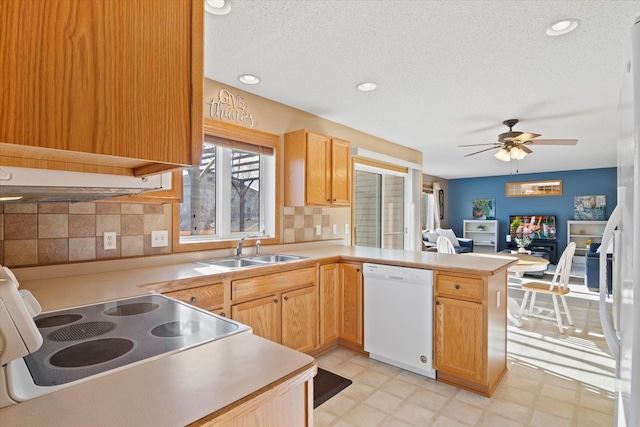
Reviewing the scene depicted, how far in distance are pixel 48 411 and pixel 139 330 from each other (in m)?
0.44

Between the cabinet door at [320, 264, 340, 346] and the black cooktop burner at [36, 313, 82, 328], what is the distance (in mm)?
1899

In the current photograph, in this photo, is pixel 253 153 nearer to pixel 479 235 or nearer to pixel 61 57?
pixel 61 57

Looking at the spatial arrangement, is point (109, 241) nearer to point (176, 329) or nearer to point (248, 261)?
point (248, 261)

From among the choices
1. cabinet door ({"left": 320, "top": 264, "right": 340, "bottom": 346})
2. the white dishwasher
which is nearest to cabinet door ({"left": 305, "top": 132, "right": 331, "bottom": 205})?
cabinet door ({"left": 320, "top": 264, "right": 340, "bottom": 346})

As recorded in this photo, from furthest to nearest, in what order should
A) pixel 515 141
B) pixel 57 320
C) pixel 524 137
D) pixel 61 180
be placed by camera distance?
pixel 515 141, pixel 524 137, pixel 57 320, pixel 61 180

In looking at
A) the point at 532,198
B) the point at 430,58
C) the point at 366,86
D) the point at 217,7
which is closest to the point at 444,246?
the point at 366,86

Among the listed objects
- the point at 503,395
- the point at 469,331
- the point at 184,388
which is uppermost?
the point at 184,388

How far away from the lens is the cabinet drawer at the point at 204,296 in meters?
1.88

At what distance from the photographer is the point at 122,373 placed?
2.56ft

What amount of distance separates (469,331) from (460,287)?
31 centimetres

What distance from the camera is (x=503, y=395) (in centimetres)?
230

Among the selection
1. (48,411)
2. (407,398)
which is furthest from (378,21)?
(407,398)

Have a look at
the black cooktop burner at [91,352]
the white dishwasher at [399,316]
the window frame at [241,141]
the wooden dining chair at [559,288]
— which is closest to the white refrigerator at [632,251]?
the white dishwasher at [399,316]

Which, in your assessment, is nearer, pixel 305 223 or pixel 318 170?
pixel 318 170
